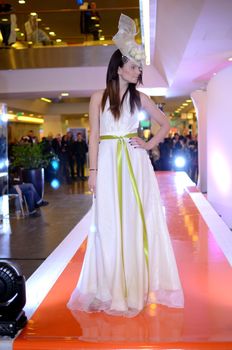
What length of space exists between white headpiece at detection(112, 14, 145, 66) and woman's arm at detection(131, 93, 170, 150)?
24 cm

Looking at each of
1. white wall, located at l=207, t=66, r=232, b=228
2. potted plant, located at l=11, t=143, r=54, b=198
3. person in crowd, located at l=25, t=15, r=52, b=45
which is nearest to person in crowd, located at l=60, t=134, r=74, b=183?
person in crowd, located at l=25, t=15, r=52, b=45

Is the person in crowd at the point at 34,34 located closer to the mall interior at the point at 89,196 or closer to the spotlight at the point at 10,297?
the mall interior at the point at 89,196

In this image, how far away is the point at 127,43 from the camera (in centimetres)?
267

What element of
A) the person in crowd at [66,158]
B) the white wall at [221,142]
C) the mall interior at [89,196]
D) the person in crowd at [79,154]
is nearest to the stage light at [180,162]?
the mall interior at [89,196]

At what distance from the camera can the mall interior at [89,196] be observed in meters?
2.57

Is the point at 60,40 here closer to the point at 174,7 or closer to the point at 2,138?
Result: the point at 2,138

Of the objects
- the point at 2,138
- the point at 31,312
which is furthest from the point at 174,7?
the point at 31,312

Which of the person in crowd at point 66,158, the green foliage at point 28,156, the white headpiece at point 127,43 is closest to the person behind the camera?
the white headpiece at point 127,43

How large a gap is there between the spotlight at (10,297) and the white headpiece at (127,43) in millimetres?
1432

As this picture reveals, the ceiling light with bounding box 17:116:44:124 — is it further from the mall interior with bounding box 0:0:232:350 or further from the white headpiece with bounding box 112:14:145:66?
the white headpiece with bounding box 112:14:145:66

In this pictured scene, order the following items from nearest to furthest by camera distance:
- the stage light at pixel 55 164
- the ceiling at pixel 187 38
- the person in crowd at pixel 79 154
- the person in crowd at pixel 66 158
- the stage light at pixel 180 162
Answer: the ceiling at pixel 187 38 → the stage light at pixel 55 164 → the person in crowd at pixel 66 158 → the person in crowd at pixel 79 154 → the stage light at pixel 180 162

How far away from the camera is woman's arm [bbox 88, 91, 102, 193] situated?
2.72 metres

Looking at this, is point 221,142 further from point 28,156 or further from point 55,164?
point 55,164
